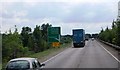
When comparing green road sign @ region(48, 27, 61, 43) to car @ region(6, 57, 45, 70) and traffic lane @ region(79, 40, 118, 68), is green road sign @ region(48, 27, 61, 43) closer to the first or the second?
traffic lane @ region(79, 40, 118, 68)

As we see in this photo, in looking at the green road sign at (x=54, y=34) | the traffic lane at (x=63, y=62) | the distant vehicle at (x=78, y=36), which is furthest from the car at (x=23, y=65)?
the distant vehicle at (x=78, y=36)

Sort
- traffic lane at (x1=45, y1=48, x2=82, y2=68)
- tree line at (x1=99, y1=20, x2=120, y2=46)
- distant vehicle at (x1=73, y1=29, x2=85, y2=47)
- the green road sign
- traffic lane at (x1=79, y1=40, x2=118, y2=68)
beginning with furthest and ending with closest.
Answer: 1. distant vehicle at (x1=73, y1=29, x2=85, y2=47)
2. the green road sign
3. tree line at (x1=99, y1=20, x2=120, y2=46)
4. traffic lane at (x1=79, y1=40, x2=118, y2=68)
5. traffic lane at (x1=45, y1=48, x2=82, y2=68)

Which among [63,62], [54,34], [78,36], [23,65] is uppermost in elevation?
[54,34]

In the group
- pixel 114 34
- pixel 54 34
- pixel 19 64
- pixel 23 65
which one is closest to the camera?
pixel 23 65

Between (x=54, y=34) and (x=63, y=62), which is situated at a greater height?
(x=54, y=34)

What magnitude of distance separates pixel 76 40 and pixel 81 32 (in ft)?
6.19

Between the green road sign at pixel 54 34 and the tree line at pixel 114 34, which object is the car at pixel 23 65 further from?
the green road sign at pixel 54 34

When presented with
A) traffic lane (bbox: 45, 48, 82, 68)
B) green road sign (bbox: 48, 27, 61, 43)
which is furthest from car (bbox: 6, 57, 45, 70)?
green road sign (bbox: 48, 27, 61, 43)

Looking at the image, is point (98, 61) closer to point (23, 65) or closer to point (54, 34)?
point (23, 65)

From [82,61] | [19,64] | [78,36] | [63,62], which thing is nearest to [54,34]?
[78,36]

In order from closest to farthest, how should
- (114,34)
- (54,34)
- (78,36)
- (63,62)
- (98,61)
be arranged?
(63,62), (98,61), (54,34), (114,34), (78,36)

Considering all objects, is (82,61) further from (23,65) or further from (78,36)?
(78,36)

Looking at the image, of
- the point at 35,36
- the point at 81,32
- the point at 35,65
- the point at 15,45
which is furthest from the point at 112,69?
the point at 35,36

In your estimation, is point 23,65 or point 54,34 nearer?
point 23,65
